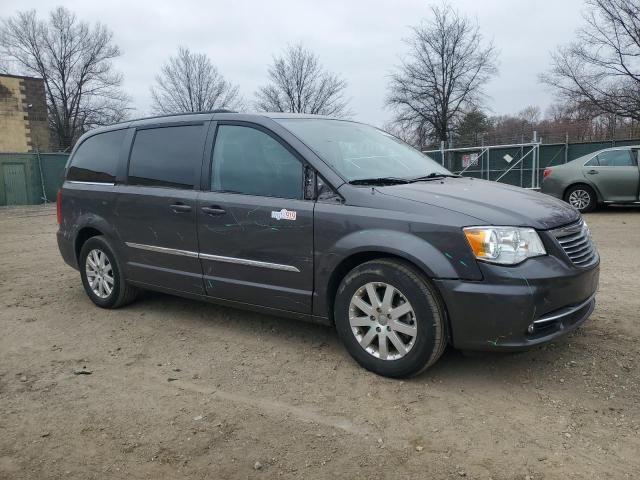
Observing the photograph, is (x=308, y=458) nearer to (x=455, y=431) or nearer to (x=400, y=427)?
(x=400, y=427)

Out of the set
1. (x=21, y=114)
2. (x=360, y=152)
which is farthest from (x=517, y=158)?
(x=21, y=114)

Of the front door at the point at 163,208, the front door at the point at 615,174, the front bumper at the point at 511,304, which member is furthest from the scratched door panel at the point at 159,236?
the front door at the point at 615,174

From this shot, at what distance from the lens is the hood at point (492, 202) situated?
10.5 feet

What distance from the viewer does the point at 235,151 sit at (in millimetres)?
4195

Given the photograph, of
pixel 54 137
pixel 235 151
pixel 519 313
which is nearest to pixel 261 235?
pixel 235 151

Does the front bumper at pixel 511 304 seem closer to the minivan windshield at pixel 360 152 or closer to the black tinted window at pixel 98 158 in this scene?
the minivan windshield at pixel 360 152

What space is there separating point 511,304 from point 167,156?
3.06 metres

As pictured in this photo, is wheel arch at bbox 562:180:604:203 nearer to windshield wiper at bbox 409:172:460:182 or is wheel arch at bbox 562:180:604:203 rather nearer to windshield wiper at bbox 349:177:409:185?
windshield wiper at bbox 409:172:460:182

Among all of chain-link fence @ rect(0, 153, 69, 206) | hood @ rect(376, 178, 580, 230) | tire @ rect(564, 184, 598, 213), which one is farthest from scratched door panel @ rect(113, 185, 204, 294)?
chain-link fence @ rect(0, 153, 69, 206)

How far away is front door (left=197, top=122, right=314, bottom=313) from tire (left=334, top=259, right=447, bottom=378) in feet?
1.18

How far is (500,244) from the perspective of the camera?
311 centimetres

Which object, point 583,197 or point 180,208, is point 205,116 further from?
point 583,197

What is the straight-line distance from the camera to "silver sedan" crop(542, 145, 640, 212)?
11328 mm

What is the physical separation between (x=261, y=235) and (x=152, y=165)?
1.47 m
